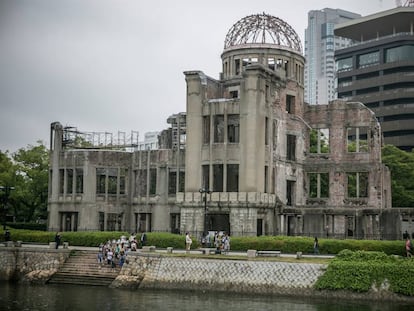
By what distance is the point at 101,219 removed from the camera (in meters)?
64.8

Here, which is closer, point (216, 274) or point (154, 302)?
point (154, 302)

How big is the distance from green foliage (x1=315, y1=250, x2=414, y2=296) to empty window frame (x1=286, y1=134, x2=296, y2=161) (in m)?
25.7

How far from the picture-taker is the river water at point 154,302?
1377 inches

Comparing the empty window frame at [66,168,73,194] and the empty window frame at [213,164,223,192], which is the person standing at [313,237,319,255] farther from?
the empty window frame at [66,168,73,194]

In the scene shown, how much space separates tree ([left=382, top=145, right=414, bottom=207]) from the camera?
7644cm

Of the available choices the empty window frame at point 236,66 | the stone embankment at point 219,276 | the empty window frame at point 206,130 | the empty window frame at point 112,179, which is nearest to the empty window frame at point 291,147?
the empty window frame at point 236,66

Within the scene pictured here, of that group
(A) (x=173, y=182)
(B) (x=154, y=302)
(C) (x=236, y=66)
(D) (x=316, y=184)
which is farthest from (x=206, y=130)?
(B) (x=154, y=302)

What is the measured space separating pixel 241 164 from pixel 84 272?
17.1 m

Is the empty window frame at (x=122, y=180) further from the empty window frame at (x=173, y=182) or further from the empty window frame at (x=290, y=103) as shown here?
the empty window frame at (x=290, y=103)

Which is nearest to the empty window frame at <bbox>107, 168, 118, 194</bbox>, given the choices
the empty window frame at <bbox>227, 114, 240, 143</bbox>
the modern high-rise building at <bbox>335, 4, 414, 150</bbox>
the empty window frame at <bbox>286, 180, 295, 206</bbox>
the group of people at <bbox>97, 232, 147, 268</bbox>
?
the empty window frame at <bbox>227, 114, 240, 143</bbox>

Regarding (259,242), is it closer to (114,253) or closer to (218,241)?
(218,241)

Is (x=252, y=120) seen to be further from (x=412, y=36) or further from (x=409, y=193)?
(x=412, y=36)

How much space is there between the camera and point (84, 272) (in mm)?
44719

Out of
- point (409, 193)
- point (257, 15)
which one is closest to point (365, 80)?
point (409, 193)
